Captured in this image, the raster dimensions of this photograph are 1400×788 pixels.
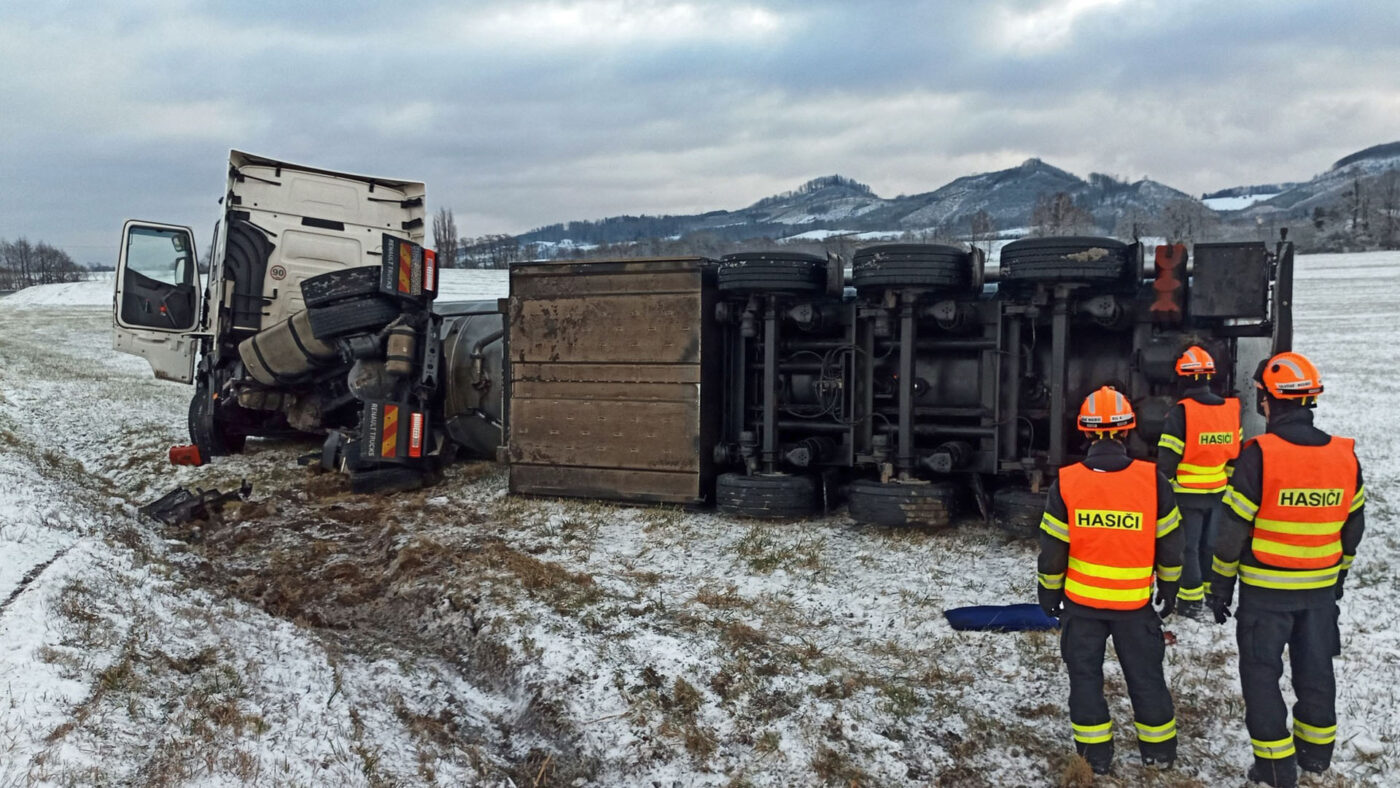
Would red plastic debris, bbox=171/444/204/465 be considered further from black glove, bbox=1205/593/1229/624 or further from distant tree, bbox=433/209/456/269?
distant tree, bbox=433/209/456/269

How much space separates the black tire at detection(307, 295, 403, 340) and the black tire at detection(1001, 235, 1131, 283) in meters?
5.74

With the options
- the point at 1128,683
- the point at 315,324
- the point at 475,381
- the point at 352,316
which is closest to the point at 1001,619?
the point at 1128,683

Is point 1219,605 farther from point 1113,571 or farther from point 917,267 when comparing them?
point 917,267

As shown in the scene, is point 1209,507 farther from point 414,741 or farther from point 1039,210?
point 1039,210

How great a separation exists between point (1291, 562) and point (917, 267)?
362cm

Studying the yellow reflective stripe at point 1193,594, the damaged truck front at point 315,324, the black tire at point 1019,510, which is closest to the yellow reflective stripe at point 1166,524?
the yellow reflective stripe at point 1193,594

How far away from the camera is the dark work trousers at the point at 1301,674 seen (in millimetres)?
3479

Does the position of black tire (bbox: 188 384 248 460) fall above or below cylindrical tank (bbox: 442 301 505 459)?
below

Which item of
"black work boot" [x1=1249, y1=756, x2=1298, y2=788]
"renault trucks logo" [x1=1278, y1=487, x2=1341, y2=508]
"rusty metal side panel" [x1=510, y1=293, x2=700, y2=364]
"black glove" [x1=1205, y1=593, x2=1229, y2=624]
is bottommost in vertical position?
"black work boot" [x1=1249, y1=756, x2=1298, y2=788]

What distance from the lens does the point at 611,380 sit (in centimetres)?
779

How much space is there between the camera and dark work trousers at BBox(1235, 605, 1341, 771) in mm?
3479

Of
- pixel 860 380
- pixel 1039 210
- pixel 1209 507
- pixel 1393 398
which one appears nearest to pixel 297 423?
pixel 860 380

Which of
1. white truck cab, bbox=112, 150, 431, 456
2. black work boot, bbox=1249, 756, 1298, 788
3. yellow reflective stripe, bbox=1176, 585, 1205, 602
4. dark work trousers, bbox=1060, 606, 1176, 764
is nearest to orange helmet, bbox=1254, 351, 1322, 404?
dark work trousers, bbox=1060, 606, 1176, 764

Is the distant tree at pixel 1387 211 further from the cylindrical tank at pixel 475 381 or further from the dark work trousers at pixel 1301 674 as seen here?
the dark work trousers at pixel 1301 674
